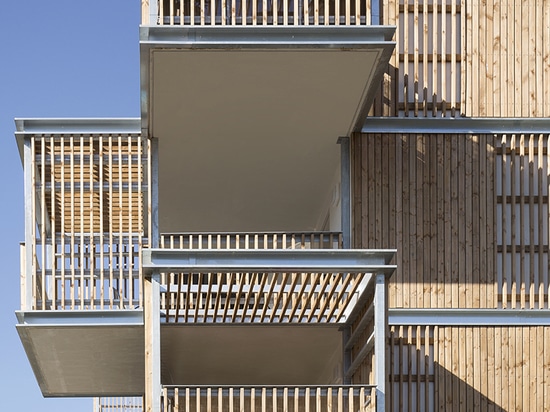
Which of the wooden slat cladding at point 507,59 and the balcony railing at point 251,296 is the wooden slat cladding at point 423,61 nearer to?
the wooden slat cladding at point 507,59

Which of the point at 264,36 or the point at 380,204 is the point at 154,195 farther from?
the point at 264,36

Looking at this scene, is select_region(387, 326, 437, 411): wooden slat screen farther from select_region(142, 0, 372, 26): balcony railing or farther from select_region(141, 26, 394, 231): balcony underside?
select_region(142, 0, 372, 26): balcony railing

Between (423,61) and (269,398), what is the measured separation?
6687 millimetres

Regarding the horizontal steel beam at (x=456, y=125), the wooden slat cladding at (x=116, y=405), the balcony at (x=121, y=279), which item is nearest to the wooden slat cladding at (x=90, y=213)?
the balcony at (x=121, y=279)

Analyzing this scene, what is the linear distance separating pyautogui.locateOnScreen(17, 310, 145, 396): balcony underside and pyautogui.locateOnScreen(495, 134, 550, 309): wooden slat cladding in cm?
600

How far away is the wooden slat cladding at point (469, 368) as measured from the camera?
810 inches

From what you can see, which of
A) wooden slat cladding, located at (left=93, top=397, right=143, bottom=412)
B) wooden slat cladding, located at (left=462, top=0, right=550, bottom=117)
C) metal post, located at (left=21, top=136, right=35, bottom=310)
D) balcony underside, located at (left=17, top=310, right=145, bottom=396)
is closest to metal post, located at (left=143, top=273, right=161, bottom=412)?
balcony underside, located at (left=17, top=310, right=145, bottom=396)

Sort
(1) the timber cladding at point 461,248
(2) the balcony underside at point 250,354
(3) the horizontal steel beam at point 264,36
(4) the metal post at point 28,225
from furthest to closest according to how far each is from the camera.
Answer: (2) the balcony underside at point 250,354, (4) the metal post at point 28,225, (1) the timber cladding at point 461,248, (3) the horizontal steel beam at point 264,36

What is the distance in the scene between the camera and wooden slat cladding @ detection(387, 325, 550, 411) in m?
20.6

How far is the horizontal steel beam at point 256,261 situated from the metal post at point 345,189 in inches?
118

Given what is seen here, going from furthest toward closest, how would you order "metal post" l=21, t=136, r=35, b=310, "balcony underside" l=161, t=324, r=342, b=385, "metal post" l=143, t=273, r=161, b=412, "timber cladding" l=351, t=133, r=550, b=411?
"balcony underside" l=161, t=324, r=342, b=385, "metal post" l=21, t=136, r=35, b=310, "timber cladding" l=351, t=133, r=550, b=411, "metal post" l=143, t=273, r=161, b=412

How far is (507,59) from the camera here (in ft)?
71.5

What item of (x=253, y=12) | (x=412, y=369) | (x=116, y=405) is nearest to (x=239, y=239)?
(x=412, y=369)

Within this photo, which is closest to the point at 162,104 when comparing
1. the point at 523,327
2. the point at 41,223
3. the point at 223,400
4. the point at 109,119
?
the point at 109,119
